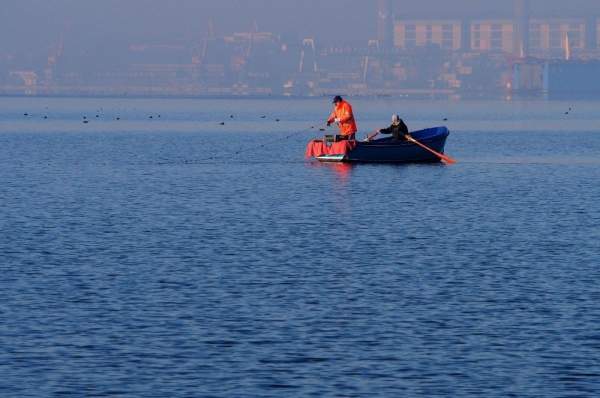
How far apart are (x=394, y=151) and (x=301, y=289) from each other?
105 ft

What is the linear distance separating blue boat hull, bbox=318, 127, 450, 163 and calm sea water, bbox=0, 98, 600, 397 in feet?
13.4

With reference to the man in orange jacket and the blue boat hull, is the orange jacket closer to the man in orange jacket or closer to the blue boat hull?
the man in orange jacket

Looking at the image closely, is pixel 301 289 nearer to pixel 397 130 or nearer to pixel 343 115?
pixel 343 115

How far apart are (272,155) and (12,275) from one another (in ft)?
164

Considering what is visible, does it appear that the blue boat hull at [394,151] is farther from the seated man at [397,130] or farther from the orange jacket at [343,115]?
the orange jacket at [343,115]

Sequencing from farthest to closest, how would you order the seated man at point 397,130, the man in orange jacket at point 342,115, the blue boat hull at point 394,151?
the blue boat hull at point 394,151 → the seated man at point 397,130 → the man in orange jacket at point 342,115

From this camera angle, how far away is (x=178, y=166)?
63.7m

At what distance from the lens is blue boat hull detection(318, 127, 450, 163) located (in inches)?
2199

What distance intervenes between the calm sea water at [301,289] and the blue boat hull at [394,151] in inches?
160

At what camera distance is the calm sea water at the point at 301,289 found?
18000 millimetres

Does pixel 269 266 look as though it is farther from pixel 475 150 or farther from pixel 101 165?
pixel 475 150

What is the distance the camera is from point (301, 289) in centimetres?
2431

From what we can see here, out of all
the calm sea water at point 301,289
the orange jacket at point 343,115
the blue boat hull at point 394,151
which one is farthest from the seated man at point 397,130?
the calm sea water at point 301,289

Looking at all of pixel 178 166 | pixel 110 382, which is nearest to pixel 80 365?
pixel 110 382
